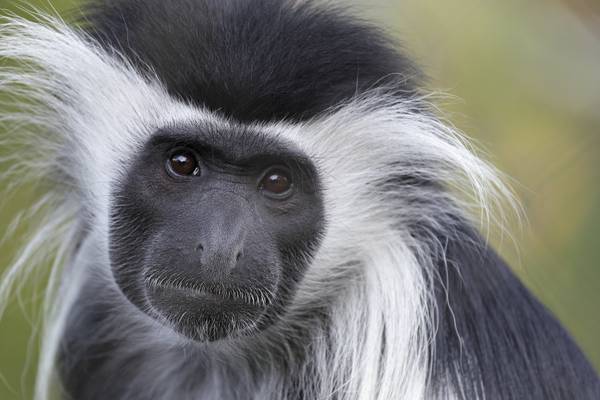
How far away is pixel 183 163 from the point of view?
235cm

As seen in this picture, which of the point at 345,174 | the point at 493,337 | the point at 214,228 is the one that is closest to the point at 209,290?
the point at 214,228

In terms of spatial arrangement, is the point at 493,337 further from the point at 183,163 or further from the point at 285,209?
the point at 183,163

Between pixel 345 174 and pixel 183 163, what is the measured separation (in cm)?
45

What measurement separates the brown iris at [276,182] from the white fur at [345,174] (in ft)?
0.31

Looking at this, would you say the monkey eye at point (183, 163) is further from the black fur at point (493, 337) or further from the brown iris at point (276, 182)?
the black fur at point (493, 337)

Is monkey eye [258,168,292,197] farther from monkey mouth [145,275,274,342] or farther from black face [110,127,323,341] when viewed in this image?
monkey mouth [145,275,274,342]

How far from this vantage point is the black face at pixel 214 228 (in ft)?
7.29

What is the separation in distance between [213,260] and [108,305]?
73 centimetres

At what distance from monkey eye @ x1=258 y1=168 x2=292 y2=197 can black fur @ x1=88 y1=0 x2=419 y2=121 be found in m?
0.15

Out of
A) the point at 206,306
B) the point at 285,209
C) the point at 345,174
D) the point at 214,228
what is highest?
the point at 345,174

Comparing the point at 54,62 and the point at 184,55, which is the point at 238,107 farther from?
the point at 54,62

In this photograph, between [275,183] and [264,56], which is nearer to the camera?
[264,56]

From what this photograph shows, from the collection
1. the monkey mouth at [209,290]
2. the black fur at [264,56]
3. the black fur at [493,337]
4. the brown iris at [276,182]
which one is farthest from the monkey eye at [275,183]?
the black fur at [493,337]

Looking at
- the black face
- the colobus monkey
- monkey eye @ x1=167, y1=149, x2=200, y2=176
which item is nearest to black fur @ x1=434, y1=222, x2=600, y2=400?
the colobus monkey
